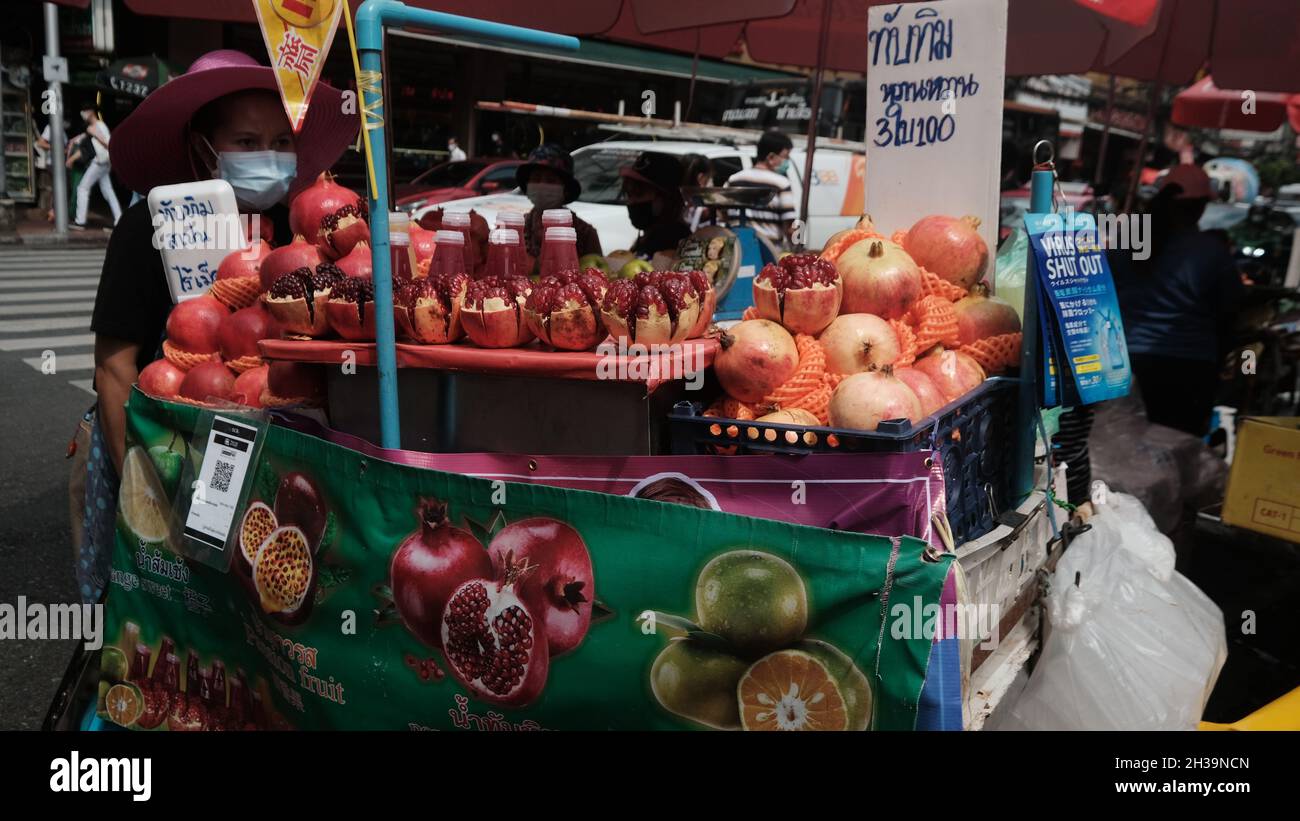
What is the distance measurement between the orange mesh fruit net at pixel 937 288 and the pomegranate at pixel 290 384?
180 cm

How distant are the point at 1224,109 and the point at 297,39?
10355 millimetres

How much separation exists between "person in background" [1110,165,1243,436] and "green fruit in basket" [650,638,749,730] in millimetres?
4882

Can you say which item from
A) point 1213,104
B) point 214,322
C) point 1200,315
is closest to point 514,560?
point 214,322

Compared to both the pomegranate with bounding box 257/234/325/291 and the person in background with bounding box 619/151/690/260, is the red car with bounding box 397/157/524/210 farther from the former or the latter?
the pomegranate with bounding box 257/234/325/291

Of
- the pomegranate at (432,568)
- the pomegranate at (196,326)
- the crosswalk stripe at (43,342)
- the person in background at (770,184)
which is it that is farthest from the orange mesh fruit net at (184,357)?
the crosswalk stripe at (43,342)

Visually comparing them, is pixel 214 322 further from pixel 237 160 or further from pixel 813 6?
pixel 813 6

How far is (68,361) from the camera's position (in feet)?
25.9

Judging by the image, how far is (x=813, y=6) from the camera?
7148 millimetres

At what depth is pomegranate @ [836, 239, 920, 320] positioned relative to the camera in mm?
2621

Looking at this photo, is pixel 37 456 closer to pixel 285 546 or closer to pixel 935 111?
pixel 285 546

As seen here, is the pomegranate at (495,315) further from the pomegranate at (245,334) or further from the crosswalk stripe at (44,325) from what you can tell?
the crosswalk stripe at (44,325)

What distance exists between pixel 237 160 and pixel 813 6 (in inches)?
207

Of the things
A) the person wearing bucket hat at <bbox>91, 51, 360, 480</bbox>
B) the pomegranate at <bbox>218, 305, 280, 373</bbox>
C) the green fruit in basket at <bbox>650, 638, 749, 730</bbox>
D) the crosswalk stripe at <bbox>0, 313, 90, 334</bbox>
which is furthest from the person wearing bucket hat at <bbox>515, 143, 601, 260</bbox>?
the crosswalk stripe at <bbox>0, 313, 90, 334</bbox>
